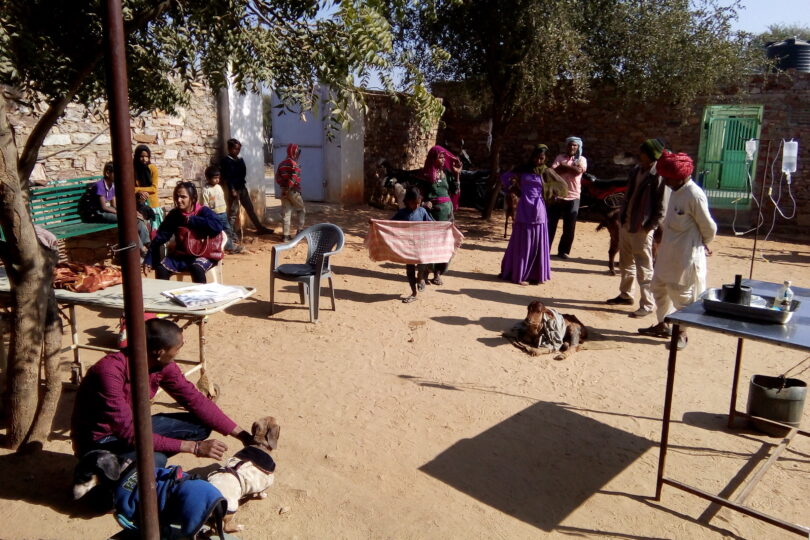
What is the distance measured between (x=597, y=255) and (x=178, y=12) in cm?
785

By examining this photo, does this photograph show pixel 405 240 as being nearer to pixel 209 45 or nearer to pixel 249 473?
pixel 209 45

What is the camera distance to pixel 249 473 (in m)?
3.39

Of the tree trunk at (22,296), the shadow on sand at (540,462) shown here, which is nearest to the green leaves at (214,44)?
the tree trunk at (22,296)

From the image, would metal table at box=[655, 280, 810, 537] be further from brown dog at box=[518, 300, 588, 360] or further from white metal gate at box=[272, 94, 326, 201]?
white metal gate at box=[272, 94, 326, 201]

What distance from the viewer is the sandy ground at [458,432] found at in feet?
11.3

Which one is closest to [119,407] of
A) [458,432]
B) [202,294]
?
[202,294]

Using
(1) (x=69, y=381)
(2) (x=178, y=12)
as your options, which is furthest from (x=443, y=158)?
(1) (x=69, y=381)

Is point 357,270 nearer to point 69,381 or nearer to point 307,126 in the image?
point 69,381

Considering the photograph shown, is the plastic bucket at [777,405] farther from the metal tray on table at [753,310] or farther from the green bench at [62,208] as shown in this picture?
the green bench at [62,208]

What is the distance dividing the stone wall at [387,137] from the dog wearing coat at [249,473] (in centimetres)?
1140

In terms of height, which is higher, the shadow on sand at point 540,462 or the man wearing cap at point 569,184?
the man wearing cap at point 569,184

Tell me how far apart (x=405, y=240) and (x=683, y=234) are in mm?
2981

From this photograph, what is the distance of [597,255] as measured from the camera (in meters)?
10.6

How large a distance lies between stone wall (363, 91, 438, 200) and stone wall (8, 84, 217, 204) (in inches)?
188
